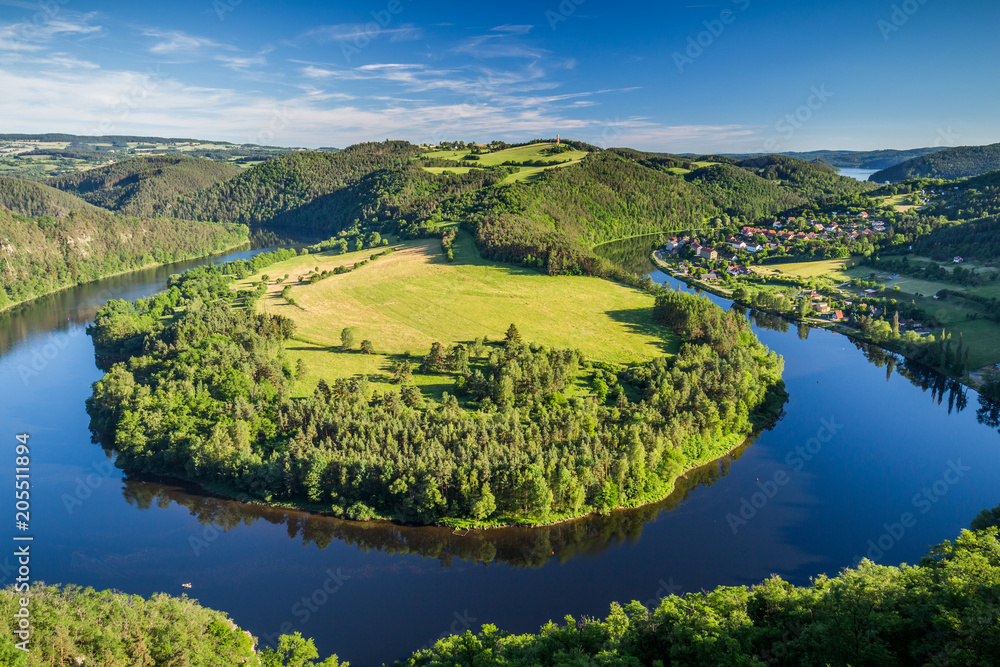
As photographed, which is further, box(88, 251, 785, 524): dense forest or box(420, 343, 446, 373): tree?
box(420, 343, 446, 373): tree

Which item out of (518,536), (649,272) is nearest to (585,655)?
(518,536)

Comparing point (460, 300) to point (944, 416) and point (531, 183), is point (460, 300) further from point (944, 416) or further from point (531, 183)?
point (531, 183)

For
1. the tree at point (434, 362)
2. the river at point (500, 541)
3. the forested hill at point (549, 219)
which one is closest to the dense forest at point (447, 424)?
the tree at point (434, 362)

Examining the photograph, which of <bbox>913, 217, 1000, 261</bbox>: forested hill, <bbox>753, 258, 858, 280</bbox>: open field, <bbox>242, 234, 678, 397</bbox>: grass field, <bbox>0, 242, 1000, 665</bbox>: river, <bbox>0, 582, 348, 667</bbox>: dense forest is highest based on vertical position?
<bbox>913, 217, 1000, 261</bbox>: forested hill

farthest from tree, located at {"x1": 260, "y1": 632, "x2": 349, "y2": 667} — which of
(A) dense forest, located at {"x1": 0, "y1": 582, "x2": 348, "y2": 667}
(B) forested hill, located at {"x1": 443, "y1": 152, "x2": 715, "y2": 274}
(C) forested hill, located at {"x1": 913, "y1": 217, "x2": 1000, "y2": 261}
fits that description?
(C) forested hill, located at {"x1": 913, "y1": 217, "x2": 1000, "y2": 261}

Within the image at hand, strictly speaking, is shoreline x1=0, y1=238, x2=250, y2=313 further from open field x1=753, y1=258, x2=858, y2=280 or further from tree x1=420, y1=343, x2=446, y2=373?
open field x1=753, y1=258, x2=858, y2=280

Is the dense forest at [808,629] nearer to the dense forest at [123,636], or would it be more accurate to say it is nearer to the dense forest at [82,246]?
the dense forest at [123,636]

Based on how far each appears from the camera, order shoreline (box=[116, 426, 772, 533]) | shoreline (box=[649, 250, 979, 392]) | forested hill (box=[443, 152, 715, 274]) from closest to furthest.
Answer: shoreline (box=[116, 426, 772, 533]), shoreline (box=[649, 250, 979, 392]), forested hill (box=[443, 152, 715, 274])
